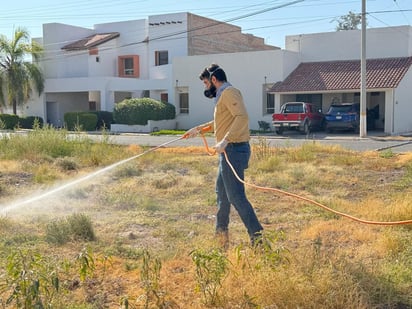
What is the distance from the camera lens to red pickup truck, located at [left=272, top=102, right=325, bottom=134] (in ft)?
93.0

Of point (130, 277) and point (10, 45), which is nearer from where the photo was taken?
point (130, 277)

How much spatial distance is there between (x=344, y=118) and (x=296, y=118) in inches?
105

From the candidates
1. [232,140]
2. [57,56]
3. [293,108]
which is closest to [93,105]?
[57,56]

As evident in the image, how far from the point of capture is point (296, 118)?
92.9 ft

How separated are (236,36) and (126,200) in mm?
37990

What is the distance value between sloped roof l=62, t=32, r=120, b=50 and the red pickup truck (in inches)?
783

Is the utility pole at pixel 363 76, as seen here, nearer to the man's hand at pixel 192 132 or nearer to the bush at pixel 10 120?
the man's hand at pixel 192 132

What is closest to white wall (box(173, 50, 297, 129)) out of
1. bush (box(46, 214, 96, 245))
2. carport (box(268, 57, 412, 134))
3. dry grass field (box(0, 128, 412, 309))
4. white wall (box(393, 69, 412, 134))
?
carport (box(268, 57, 412, 134))

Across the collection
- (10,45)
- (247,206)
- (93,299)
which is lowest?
(93,299)

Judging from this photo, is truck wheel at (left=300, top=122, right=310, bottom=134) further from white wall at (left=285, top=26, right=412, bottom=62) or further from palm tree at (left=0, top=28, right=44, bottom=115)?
palm tree at (left=0, top=28, right=44, bottom=115)

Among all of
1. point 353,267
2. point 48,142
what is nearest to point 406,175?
point 353,267

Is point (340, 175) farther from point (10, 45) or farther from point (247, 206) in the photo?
point (10, 45)

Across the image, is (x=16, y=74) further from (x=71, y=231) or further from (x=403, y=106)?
(x=71, y=231)

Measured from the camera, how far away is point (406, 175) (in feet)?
37.1
